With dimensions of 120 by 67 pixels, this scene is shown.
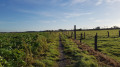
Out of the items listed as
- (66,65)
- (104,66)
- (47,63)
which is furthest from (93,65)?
(47,63)

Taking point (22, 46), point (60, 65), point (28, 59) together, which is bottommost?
point (60, 65)

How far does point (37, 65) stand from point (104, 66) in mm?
4895

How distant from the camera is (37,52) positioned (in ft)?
34.1

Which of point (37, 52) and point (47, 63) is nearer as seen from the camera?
point (47, 63)

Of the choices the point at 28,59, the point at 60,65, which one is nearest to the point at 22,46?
the point at 28,59

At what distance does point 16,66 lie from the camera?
5828mm

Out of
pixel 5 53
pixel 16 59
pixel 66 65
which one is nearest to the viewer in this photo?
pixel 5 53

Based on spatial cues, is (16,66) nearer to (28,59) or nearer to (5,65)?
(5,65)

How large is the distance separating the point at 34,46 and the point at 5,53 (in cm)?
488

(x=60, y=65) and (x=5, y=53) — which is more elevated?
(x=5, y=53)

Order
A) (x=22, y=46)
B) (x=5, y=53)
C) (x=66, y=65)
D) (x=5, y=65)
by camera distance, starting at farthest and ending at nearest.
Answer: (x=22, y=46) < (x=66, y=65) < (x=5, y=53) < (x=5, y=65)

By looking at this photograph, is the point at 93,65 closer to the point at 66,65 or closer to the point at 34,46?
the point at 66,65

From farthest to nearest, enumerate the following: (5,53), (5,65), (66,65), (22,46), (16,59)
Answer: (22,46), (66,65), (16,59), (5,53), (5,65)

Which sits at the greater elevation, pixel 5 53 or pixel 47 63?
pixel 5 53
